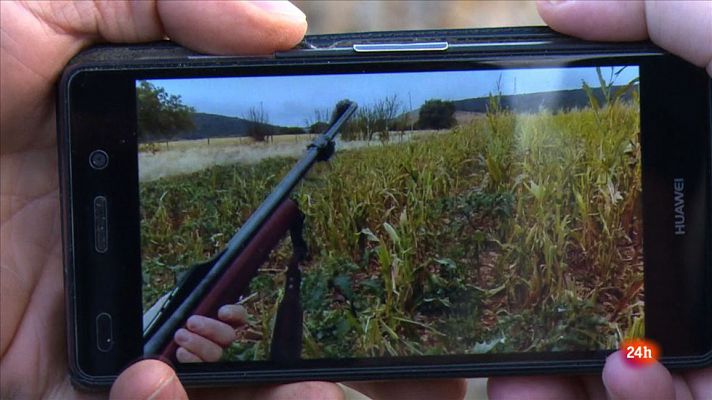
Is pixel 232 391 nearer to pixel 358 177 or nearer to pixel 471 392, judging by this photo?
pixel 358 177

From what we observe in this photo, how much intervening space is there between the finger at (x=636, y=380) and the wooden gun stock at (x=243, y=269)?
1.01ft

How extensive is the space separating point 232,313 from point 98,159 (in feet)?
0.59

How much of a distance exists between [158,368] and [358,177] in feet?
0.78

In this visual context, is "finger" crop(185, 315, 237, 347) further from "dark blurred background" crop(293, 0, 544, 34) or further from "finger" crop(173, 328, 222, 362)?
"dark blurred background" crop(293, 0, 544, 34)

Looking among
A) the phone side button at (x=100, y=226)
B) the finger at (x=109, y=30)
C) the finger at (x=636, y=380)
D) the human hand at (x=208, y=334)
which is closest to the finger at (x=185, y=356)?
the human hand at (x=208, y=334)

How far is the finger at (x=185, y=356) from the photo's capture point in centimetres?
73

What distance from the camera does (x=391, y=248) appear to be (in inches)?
28.6

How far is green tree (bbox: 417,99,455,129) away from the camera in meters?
0.71

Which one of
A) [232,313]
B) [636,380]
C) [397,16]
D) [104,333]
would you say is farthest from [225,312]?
[397,16]

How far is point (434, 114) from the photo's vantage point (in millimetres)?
709


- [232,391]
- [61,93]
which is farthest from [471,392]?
[61,93]

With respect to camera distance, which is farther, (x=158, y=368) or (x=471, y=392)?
(x=471, y=392)

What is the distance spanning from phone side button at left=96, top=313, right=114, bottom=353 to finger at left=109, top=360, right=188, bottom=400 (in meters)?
0.04

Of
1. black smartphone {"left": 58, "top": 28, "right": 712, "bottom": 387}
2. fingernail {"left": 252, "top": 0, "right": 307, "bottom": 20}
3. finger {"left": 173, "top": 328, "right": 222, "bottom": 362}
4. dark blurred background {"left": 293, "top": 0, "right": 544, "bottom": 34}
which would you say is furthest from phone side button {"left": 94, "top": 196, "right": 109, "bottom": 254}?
dark blurred background {"left": 293, "top": 0, "right": 544, "bottom": 34}
